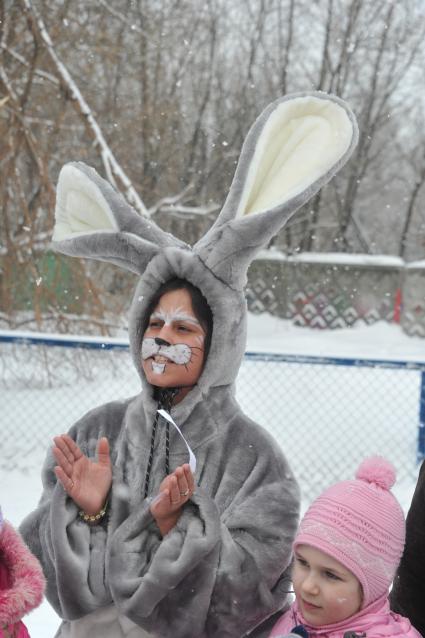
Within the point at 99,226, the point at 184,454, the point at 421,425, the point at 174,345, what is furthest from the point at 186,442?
the point at 421,425

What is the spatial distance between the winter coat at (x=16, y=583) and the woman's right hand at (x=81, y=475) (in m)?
0.15

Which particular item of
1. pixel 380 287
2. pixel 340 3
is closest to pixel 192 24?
pixel 340 3

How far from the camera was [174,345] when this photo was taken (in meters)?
1.60

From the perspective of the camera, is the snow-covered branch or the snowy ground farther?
the snow-covered branch

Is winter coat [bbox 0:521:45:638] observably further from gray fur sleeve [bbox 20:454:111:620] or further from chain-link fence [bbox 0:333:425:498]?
chain-link fence [bbox 0:333:425:498]

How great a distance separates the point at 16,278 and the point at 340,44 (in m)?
9.37

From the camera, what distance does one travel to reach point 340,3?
12.2 meters

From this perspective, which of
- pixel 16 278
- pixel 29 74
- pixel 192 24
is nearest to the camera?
pixel 29 74

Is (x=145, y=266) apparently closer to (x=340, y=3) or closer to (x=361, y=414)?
(x=361, y=414)

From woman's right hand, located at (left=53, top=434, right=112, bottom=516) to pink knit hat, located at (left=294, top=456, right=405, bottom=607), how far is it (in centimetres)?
42

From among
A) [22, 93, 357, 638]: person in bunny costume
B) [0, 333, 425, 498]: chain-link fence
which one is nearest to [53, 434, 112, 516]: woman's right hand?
[22, 93, 357, 638]: person in bunny costume

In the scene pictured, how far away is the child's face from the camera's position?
1404 millimetres

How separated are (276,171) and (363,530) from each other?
791mm

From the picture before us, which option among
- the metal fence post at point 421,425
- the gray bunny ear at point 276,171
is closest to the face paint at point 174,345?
the gray bunny ear at point 276,171
